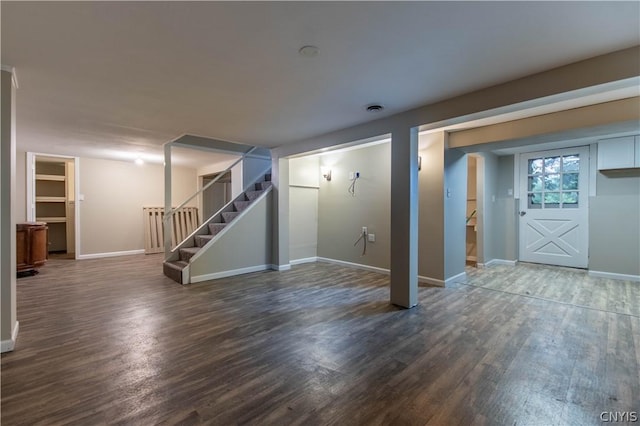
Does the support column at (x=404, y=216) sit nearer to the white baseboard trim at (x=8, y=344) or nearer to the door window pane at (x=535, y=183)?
the white baseboard trim at (x=8, y=344)

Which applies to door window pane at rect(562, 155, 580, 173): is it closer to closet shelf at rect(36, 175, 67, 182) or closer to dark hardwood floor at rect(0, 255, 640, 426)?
dark hardwood floor at rect(0, 255, 640, 426)

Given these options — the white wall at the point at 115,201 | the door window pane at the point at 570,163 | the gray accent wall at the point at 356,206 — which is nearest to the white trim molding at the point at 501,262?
the door window pane at the point at 570,163

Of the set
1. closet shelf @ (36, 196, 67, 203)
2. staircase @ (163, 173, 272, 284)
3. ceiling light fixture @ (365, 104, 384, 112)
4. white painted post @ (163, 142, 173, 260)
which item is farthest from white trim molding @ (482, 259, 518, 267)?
closet shelf @ (36, 196, 67, 203)

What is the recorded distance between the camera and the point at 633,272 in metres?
4.54

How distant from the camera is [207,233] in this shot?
558 centimetres

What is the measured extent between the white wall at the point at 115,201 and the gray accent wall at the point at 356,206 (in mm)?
4658

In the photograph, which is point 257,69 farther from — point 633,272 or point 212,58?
point 633,272

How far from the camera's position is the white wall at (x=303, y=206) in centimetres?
577

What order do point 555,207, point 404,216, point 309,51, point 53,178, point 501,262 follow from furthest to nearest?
point 53,178, point 501,262, point 555,207, point 404,216, point 309,51

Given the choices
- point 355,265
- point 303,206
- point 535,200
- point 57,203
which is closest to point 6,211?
point 303,206

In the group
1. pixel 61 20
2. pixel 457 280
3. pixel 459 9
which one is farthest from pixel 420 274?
pixel 61 20

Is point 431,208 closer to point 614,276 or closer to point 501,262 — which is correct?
point 501,262

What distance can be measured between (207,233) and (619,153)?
7153mm

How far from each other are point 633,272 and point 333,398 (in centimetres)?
562
